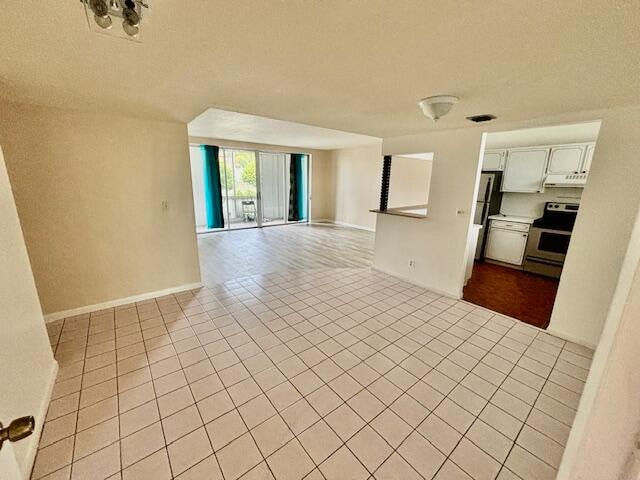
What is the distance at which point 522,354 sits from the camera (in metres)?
2.25

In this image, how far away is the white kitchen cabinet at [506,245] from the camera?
4250 mm

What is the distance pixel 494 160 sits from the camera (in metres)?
4.61

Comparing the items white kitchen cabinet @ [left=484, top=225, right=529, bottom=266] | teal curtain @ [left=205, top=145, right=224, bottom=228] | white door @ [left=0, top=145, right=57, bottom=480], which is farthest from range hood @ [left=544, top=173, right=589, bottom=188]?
teal curtain @ [left=205, top=145, right=224, bottom=228]

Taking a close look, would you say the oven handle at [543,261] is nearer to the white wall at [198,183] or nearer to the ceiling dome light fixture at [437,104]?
the ceiling dome light fixture at [437,104]

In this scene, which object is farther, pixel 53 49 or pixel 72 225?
pixel 72 225

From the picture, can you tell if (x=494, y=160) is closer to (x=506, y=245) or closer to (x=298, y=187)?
(x=506, y=245)

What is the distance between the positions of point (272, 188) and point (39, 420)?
23.0 feet

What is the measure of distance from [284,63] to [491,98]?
5.21 feet

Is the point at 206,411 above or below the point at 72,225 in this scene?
below

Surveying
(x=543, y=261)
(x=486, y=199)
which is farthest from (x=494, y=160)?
(x=543, y=261)

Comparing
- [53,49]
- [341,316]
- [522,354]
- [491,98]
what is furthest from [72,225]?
[522,354]

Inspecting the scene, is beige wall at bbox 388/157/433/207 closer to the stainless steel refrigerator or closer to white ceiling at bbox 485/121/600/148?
the stainless steel refrigerator

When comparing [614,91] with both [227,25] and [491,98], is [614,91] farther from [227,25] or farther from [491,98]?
[227,25]

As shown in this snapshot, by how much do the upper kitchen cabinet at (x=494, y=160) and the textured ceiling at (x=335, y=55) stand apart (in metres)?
2.59
